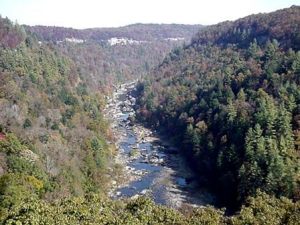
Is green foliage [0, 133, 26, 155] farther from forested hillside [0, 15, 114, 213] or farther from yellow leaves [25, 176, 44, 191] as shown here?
yellow leaves [25, 176, 44, 191]

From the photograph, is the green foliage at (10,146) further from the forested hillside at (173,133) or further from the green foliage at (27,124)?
the green foliage at (27,124)

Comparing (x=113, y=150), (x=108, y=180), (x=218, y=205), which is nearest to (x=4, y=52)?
(x=113, y=150)

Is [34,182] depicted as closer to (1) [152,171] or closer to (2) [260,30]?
(1) [152,171]

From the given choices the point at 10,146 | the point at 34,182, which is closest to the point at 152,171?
the point at 10,146

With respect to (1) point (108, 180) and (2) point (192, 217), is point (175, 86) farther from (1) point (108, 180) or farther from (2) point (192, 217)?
(2) point (192, 217)

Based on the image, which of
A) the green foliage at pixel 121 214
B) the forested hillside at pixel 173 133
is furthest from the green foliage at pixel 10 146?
the green foliage at pixel 121 214

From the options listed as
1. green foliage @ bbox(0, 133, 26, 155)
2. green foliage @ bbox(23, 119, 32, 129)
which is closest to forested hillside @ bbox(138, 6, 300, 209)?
green foliage @ bbox(23, 119, 32, 129)
